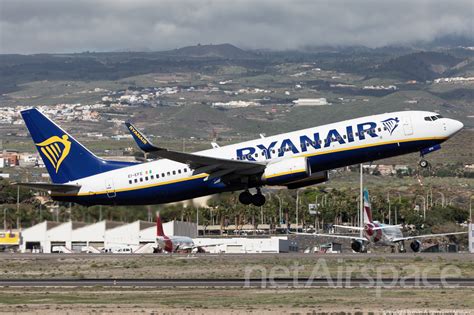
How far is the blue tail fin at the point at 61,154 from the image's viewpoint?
8094 centimetres

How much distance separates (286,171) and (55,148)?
712 inches

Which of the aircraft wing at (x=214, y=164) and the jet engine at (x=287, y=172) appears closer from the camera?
the aircraft wing at (x=214, y=164)

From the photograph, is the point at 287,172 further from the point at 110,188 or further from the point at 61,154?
the point at 61,154

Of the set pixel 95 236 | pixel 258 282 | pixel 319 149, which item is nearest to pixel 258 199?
pixel 319 149

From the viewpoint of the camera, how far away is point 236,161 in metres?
74.2

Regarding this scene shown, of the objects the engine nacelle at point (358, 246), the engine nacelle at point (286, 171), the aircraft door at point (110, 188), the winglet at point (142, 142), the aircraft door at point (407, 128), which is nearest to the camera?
the winglet at point (142, 142)

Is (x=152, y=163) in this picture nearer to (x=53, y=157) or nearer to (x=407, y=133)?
(x=53, y=157)

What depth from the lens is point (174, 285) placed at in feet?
225

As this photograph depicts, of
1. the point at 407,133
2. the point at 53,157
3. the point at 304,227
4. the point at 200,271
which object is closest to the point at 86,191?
the point at 53,157

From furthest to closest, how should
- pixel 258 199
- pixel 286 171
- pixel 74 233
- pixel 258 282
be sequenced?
pixel 258 199
pixel 74 233
pixel 286 171
pixel 258 282

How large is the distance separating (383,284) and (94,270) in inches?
966

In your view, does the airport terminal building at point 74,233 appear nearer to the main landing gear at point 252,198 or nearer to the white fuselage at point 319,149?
the white fuselage at point 319,149

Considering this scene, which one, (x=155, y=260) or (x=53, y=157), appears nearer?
(x=53, y=157)

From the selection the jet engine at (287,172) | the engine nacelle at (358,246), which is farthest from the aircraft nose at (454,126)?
the engine nacelle at (358,246)
